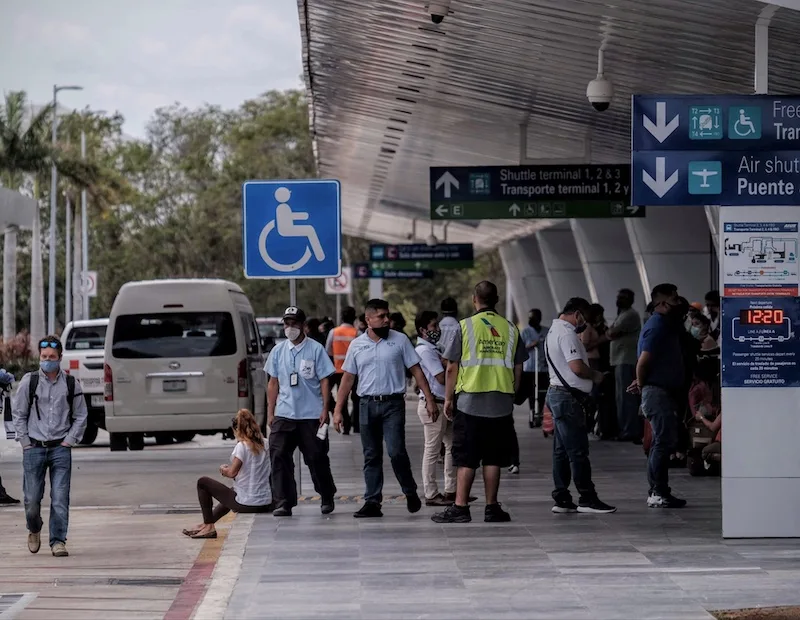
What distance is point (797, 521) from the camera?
11711mm

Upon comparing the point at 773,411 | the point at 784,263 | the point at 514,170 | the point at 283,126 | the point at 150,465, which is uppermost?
the point at 283,126

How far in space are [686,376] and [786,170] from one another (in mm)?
2783

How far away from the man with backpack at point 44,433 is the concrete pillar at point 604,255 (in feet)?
69.8

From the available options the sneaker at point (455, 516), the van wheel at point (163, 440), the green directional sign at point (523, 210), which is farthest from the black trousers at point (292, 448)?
the van wheel at point (163, 440)

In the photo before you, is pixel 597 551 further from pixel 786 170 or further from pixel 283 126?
pixel 283 126

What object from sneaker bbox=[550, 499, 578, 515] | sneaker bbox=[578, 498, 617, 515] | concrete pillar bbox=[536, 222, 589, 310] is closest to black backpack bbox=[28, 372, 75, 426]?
sneaker bbox=[550, 499, 578, 515]

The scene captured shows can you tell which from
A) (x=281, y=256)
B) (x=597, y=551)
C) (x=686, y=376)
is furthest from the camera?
(x=281, y=256)

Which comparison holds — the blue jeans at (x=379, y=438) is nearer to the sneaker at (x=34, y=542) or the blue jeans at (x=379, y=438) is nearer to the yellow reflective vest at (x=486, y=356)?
the yellow reflective vest at (x=486, y=356)

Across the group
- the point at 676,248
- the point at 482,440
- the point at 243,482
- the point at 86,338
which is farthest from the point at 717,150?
the point at 676,248

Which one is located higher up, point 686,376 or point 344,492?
point 686,376

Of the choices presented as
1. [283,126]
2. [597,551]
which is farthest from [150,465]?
[283,126]

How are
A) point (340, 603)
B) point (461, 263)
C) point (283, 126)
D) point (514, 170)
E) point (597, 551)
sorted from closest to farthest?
point (340, 603), point (597, 551), point (514, 170), point (461, 263), point (283, 126)

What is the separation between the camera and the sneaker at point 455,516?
12.9 meters

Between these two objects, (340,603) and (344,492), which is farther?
(344,492)
